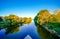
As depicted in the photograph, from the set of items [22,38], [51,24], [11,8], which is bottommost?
[22,38]

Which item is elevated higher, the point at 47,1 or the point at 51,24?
the point at 47,1

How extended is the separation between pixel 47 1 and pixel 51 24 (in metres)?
0.47

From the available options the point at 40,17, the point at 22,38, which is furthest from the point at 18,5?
the point at 22,38

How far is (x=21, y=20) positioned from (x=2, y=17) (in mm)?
378

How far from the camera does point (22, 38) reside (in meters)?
2.55

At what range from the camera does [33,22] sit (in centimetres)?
257

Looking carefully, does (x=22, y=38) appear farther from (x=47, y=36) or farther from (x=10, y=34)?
(x=47, y=36)

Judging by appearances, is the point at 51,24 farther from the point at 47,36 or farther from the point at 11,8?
the point at 11,8

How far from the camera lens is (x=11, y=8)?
→ 8.54ft

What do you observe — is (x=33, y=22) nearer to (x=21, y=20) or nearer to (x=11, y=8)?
(x=21, y=20)

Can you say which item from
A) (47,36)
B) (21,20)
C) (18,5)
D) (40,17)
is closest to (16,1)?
(18,5)

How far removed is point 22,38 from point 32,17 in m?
0.45

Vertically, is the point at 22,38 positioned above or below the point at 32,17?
below

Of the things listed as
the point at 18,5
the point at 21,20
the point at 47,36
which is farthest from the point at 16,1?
the point at 47,36
